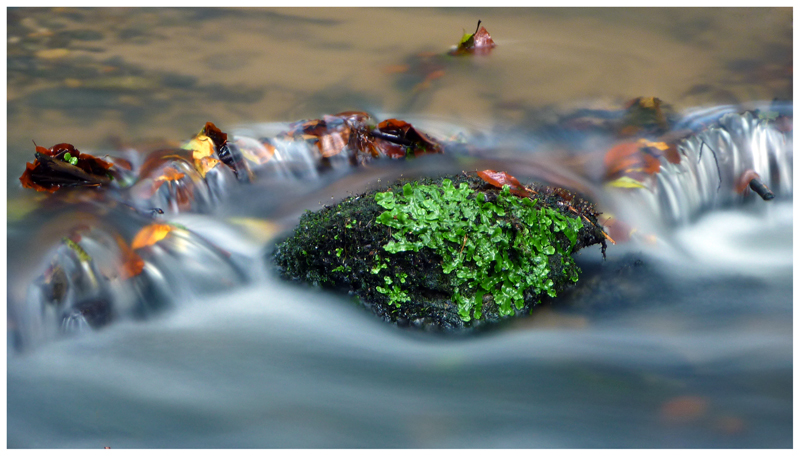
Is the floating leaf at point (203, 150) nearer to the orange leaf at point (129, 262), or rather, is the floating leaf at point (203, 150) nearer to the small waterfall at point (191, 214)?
the small waterfall at point (191, 214)

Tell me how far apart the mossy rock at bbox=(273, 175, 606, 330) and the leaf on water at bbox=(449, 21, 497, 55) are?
10.8ft

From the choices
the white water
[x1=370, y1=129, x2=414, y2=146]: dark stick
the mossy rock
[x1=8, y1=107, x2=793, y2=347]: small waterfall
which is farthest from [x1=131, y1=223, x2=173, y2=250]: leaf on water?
[x1=370, y1=129, x2=414, y2=146]: dark stick

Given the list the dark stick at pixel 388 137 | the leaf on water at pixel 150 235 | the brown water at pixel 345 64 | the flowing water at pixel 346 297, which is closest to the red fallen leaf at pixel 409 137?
the dark stick at pixel 388 137

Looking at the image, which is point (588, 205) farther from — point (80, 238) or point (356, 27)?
point (356, 27)

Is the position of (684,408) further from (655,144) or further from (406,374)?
(655,144)

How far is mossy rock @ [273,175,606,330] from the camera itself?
3250 millimetres

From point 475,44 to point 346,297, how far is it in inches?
154

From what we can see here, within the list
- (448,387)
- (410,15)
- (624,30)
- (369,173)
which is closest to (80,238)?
(369,173)

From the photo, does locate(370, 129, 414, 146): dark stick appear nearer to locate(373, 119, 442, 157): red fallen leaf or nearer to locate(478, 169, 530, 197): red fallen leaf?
locate(373, 119, 442, 157): red fallen leaf

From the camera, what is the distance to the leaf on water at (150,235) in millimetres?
3875

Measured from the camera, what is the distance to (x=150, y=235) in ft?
13.0

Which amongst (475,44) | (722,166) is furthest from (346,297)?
(475,44)

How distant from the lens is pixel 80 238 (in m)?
3.84

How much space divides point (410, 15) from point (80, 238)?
4.61m
